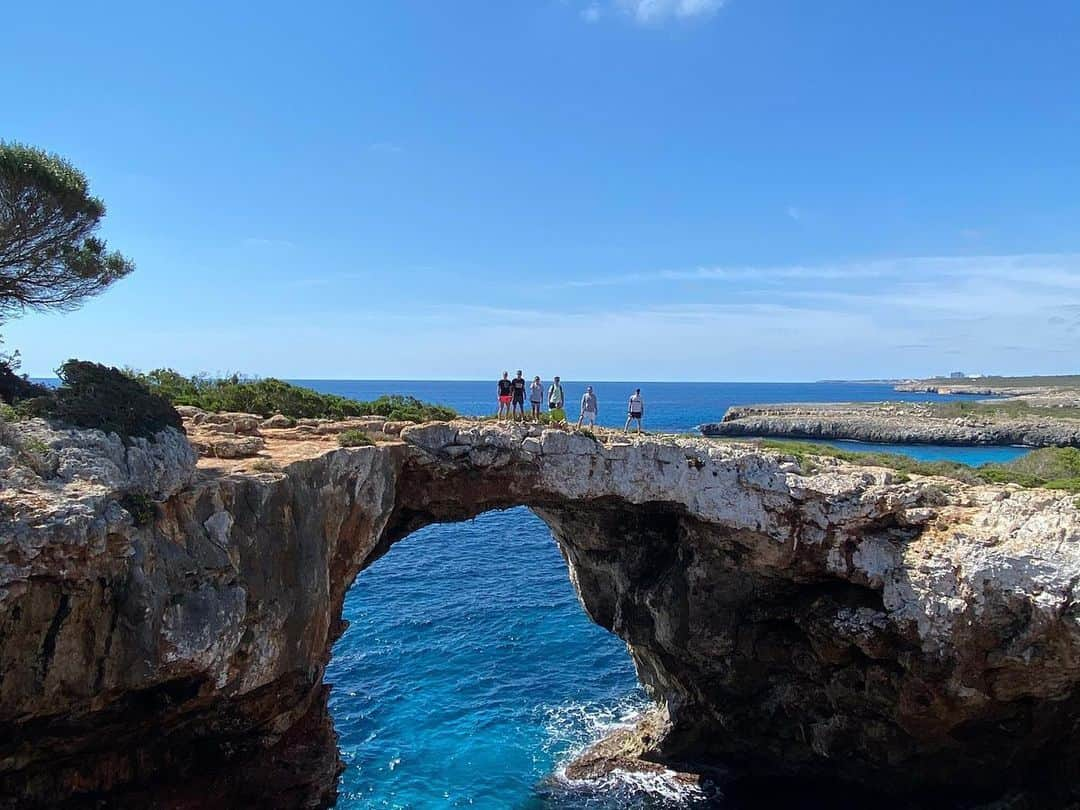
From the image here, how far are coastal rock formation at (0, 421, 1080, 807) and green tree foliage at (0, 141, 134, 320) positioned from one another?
5717mm

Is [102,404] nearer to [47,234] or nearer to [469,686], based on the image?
[47,234]

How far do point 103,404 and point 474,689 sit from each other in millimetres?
17262

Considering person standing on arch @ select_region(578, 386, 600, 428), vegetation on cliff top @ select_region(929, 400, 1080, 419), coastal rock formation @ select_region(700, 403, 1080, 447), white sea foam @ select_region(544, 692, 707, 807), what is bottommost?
white sea foam @ select_region(544, 692, 707, 807)

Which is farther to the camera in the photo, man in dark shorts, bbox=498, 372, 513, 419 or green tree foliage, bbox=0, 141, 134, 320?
man in dark shorts, bbox=498, 372, 513, 419

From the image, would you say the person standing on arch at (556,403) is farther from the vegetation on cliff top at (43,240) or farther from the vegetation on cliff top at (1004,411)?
the vegetation on cliff top at (1004,411)

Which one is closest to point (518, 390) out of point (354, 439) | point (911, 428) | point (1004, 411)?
point (354, 439)

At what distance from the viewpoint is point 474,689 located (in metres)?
25.8

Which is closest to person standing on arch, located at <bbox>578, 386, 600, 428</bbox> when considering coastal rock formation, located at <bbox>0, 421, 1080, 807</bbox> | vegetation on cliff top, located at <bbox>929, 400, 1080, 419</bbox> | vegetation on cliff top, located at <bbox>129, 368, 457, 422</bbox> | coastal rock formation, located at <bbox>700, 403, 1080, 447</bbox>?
coastal rock formation, located at <bbox>0, 421, 1080, 807</bbox>

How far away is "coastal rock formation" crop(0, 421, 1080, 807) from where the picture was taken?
447 inches

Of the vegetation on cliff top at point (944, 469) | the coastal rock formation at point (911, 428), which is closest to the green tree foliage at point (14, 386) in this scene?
the vegetation on cliff top at point (944, 469)

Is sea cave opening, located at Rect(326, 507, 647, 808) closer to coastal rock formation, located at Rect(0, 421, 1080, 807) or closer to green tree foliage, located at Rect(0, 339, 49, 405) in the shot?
coastal rock formation, located at Rect(0, 421, 1080, 807)

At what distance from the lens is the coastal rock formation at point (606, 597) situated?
1134 centimetres

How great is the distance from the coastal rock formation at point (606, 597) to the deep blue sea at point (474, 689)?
2500 millimetres

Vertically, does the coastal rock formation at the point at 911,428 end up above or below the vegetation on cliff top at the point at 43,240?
below
